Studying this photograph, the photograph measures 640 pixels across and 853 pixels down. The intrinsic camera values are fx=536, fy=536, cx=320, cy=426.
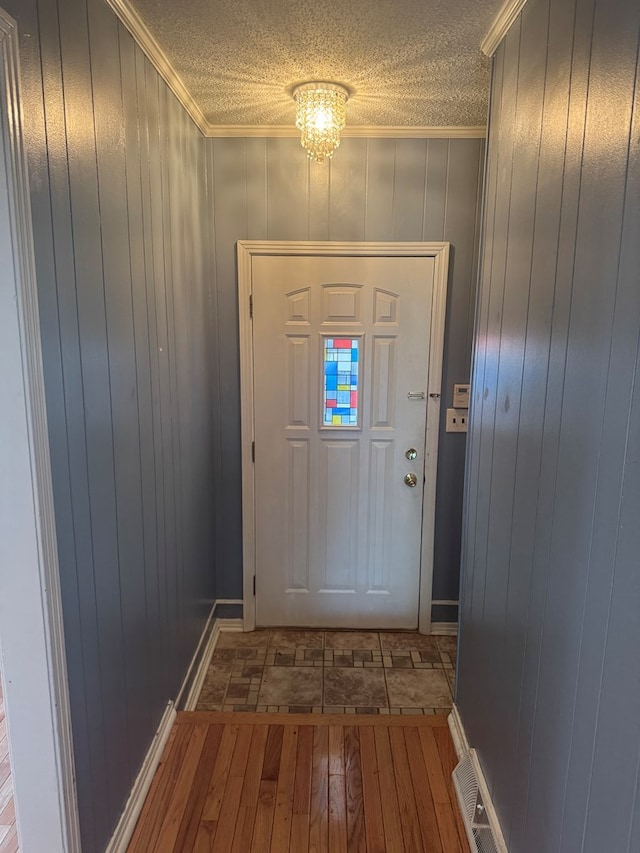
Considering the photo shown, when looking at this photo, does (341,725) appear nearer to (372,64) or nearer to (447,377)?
(447,377)

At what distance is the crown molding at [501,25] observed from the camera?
1.49 metres

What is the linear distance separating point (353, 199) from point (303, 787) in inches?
97.2

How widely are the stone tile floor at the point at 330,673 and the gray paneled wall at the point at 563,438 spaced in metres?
0.83

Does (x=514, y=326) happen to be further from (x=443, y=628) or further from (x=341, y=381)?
(x=443, y=628)

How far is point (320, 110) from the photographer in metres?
2.10

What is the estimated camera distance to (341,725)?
2.06 m

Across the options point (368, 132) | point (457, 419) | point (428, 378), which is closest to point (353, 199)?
point (368, 132)

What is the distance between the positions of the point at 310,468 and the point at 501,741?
1622 millimetres

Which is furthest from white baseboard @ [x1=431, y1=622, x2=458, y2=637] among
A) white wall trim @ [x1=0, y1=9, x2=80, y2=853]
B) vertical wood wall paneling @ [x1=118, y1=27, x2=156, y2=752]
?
white wall trim @ [x1=0, y1=9, x2=80, y2=853]

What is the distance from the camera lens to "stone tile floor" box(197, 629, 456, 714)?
2428 millimetres

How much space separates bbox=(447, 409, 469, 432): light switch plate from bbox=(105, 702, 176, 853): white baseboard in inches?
71.7

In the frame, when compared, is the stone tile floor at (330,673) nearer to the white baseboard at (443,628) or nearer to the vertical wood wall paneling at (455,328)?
the white baseboard at (443,628)

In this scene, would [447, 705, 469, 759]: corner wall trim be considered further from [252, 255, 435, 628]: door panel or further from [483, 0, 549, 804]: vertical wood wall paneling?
[252, 255, 435, 628]: door panel

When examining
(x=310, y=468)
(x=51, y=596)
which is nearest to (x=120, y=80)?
(x=51, y=596)
